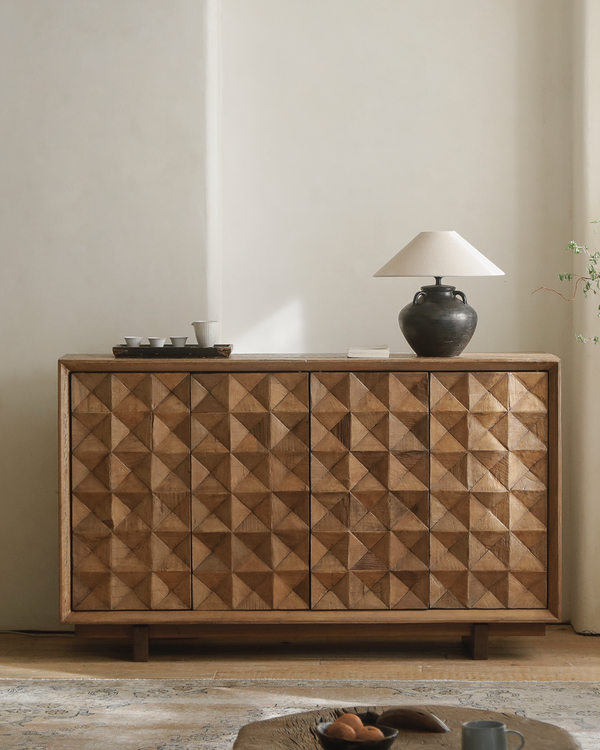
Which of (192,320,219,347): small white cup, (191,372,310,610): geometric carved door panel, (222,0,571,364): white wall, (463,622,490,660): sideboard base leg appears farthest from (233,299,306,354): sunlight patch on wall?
(463,622,490,660): sideboard base leg

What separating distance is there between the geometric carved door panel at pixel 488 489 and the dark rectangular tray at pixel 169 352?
85cm

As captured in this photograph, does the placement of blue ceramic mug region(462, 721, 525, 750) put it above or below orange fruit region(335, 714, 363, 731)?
above

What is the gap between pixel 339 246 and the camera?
11.5 ft

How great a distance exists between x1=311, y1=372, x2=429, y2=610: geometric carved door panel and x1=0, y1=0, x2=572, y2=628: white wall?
0.63 metres

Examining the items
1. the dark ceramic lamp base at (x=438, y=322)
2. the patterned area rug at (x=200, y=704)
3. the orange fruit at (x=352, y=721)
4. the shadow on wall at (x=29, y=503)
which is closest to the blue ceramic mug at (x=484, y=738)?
the orange fruit at (x=352, y=721)

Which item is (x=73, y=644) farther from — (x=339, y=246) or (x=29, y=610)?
(x=339, y=246)

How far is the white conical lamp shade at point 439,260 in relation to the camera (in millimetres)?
2893

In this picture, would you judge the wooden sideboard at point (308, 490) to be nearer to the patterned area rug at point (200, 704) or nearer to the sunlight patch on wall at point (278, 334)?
the patterned area rug at point (200, 704)

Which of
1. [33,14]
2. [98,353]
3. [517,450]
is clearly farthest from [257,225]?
[517,450]

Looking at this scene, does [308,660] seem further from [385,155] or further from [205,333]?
[385,155]

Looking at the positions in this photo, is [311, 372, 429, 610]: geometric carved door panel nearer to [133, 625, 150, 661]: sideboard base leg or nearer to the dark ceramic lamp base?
the dark ceramic lamp base

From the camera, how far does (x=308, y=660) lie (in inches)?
120

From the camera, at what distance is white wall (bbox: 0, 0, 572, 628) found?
3307 millimetres

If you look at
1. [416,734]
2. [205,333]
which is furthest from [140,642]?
[416,734]
